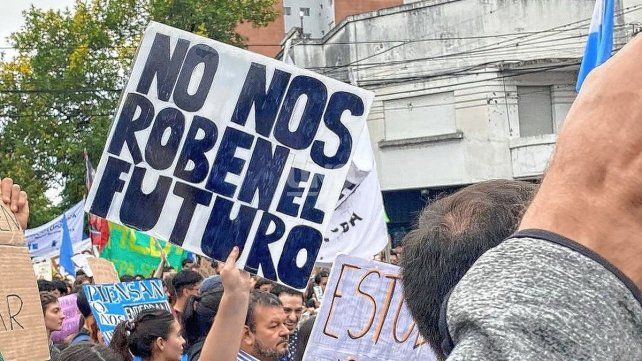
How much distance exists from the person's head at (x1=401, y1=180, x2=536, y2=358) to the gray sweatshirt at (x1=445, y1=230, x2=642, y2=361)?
118 centimetres

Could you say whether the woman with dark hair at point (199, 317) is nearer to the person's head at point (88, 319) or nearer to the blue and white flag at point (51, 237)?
the person's head at point (88, 319)

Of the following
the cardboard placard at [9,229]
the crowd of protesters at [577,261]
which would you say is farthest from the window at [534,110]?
the crowd of protesters at [577,261]

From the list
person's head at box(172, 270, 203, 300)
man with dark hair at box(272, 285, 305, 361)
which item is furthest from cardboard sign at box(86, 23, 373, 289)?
person's head at box(172, 270, 203, 300)

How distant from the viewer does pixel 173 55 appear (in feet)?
16.4

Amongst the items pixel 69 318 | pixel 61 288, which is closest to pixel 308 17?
pixel 61 288

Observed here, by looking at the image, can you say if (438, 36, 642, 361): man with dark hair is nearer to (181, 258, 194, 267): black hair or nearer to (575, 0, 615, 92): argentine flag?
(575, 0, 615, 92): argentine flag

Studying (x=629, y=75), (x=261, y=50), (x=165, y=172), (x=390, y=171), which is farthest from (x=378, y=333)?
(x=261, y=50)

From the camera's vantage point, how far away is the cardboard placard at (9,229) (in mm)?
3346

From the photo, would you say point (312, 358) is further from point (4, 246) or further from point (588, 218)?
point (588, 218)

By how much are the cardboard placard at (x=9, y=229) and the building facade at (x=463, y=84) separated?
23.3 meters

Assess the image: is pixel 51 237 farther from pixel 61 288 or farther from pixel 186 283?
pixel 186 283

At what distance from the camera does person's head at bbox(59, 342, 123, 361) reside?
15.0 feet

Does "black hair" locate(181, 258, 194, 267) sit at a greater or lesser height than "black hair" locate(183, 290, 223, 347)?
greater

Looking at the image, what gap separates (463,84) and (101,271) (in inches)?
742
